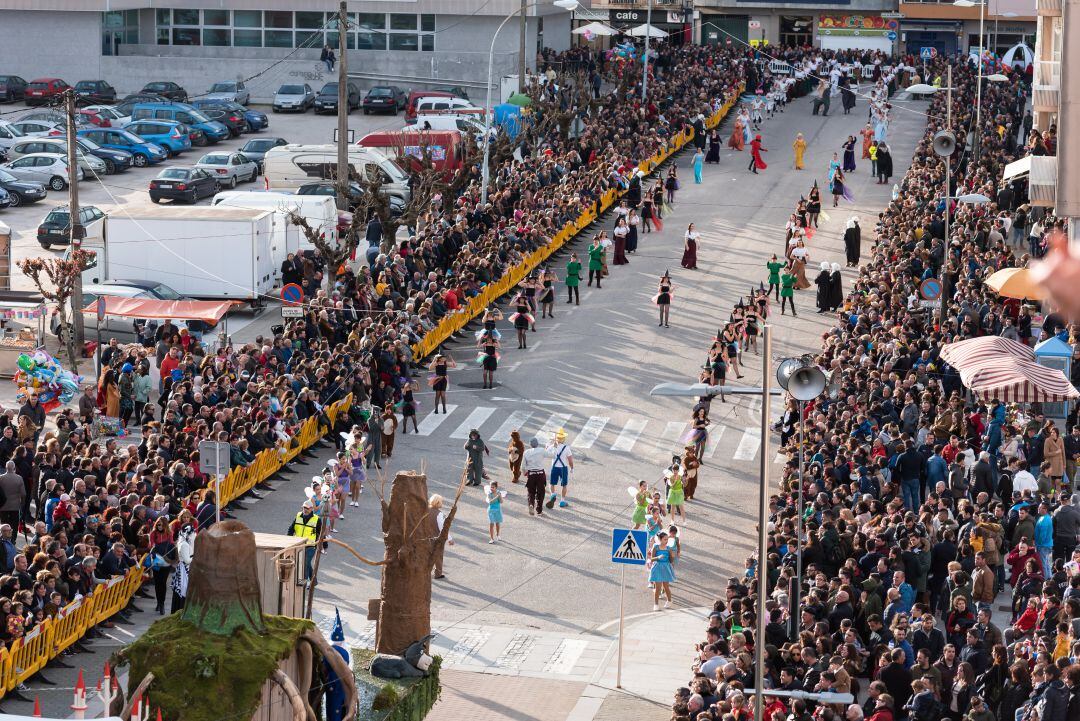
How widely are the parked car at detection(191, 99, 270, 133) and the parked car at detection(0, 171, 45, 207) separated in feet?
43.4

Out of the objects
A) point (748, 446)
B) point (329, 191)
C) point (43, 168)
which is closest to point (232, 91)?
point (43, 168)

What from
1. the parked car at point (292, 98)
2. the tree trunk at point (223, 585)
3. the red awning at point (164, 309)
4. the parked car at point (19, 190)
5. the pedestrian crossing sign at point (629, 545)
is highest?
the parked car at point (292, 98)

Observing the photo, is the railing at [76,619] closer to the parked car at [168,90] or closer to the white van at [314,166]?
the white van at [314,166]

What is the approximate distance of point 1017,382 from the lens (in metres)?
26.0

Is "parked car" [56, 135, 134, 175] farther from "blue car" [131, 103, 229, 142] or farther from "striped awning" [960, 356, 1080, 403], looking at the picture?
"striped awning" [960, 356, 1080, 403]

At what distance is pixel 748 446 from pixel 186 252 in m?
14.9

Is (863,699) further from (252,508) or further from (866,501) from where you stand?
(252,508)

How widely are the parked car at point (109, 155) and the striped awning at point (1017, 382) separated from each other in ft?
126

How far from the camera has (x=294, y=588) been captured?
1830 cm

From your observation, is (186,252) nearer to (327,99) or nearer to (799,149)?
(799,149)

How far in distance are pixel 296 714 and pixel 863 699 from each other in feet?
28.4

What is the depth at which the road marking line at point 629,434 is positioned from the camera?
3380 cm

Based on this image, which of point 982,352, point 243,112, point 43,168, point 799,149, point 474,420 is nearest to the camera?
point 982,352

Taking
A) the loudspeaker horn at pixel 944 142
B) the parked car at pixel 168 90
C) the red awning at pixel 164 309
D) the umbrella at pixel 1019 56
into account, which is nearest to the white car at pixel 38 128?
the parked car at pixel 168 90
